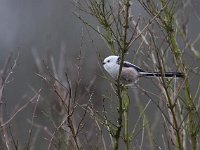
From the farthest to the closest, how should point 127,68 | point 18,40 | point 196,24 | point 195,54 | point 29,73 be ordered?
1. point 18,40
2. point 29,73
3. point 196,24
4. point 195,54
5. point 127,68

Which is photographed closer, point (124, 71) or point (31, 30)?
point (124, 71)

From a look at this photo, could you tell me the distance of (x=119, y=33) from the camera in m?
4.00

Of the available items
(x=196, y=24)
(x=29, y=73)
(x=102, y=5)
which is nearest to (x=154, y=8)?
(x=102, y=5)

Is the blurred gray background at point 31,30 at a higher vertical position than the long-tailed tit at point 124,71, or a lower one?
higher

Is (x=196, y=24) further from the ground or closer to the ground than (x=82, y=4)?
further from the ground

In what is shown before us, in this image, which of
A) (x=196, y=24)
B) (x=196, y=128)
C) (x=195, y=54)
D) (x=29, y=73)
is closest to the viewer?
(x=196, y=128)

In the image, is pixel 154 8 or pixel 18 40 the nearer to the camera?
pixel 154 8

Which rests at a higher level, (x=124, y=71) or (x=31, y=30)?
(x=31, y=30)

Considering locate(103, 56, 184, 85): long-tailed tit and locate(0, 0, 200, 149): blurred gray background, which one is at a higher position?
locate(0, 0, 200, 149): blurred gray background

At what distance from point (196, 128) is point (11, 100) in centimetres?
1237

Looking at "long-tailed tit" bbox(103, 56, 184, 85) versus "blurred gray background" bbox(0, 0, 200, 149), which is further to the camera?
"blurred gray background" bbox(0, 0, 200, 149)

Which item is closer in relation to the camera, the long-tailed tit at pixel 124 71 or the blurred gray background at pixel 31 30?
the long-tailed tit at pixel 124 71

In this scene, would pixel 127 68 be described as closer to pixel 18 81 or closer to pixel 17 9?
pixel 18 81

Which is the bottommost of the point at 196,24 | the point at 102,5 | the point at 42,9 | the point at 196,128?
the point at 196,128
